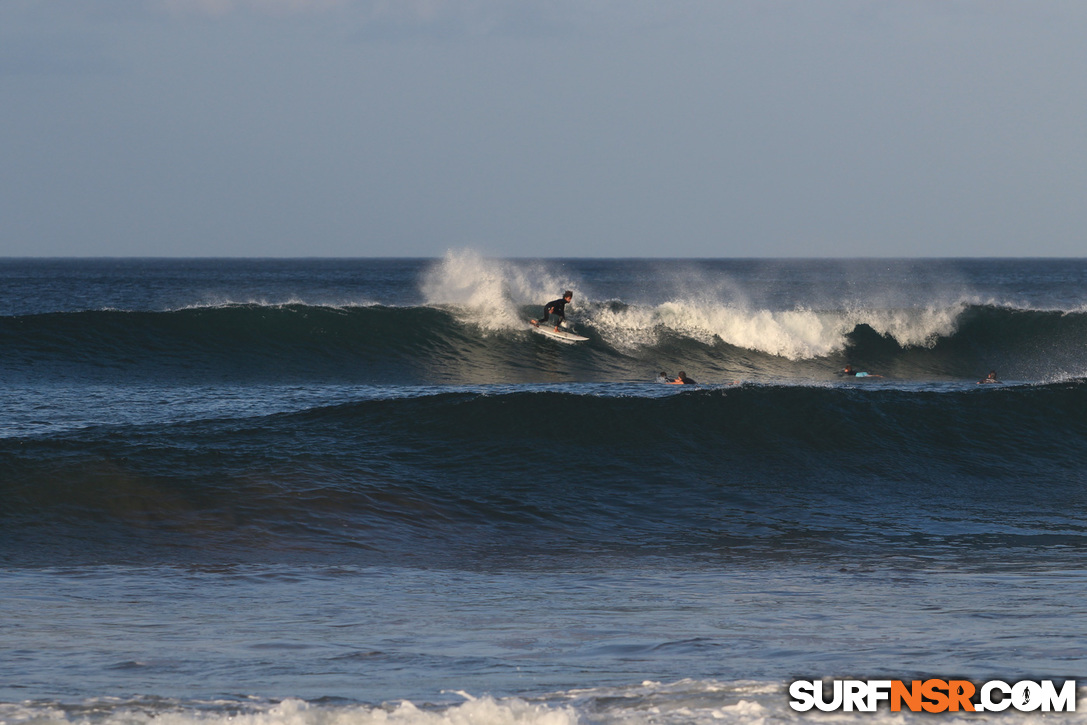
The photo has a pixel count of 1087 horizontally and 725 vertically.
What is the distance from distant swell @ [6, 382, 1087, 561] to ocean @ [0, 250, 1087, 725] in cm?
5

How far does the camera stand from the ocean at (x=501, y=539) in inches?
190

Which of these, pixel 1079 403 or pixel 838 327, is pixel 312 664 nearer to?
pixel 1079 403

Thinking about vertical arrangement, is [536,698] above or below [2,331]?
below

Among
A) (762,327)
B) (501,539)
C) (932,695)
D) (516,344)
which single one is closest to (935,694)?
(932,695)

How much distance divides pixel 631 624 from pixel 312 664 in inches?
76.0

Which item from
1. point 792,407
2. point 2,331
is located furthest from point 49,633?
point 2,331

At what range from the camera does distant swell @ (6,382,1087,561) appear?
9.16 meters

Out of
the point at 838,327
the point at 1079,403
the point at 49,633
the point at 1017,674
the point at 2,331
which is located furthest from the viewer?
the point at 838,327

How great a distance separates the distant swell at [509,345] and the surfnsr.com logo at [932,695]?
1578 cm

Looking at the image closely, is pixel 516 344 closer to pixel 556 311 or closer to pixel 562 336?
pixel 562 336

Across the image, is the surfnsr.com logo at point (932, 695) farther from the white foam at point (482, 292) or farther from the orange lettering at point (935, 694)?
the white foam at point (482, 292)

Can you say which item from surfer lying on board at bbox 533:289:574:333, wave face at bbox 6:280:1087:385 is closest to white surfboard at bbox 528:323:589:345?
surfer lying on board at bbox 533:289:574:333

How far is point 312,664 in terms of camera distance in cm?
512

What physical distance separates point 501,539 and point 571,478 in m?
2.35
